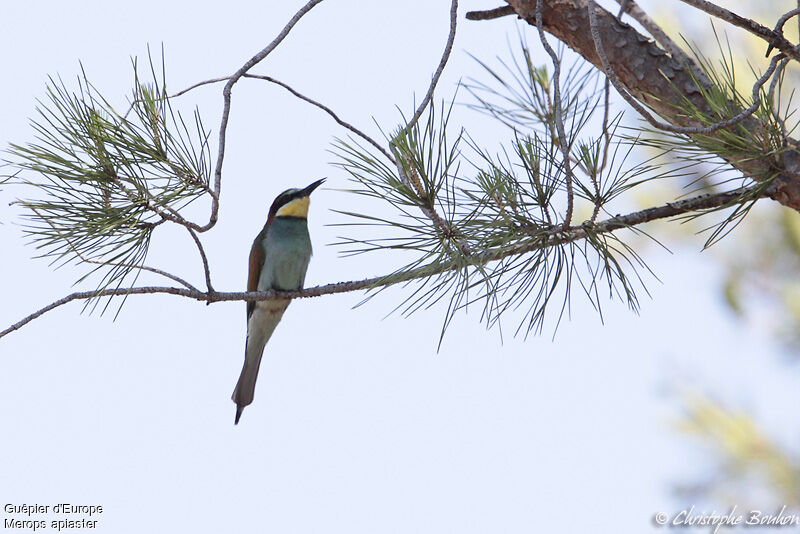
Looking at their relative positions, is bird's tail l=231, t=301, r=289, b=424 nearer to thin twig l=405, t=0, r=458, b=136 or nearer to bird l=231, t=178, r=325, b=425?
bird l=231, t=178, r=325, b=425

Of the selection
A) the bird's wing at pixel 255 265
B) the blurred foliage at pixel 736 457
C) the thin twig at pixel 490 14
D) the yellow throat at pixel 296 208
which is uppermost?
the yellow throat at pixel 296 208

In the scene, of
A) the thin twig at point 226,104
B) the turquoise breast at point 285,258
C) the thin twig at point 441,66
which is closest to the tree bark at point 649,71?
the thin twig at point 441,66

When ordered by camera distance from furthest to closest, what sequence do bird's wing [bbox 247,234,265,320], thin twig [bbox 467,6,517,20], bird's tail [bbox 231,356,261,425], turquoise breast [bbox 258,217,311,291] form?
bird's tail [bbox 231,356,261,425] < bird's wing [bbox 247,234,265,320] < turquoise breast [bbox 258,217,311,291] < thin twig [bbox 467,6,517,20]

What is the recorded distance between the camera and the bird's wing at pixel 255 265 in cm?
350

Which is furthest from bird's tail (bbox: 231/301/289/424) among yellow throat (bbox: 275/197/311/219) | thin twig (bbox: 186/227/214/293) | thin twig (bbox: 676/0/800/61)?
thin twig (bbox: 676/0/800/61)

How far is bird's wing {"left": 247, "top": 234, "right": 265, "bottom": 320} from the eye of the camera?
3.50 meters

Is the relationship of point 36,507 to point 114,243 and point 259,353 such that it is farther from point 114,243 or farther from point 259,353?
point 114,243

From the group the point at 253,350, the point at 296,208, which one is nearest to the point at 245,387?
the point at 253,350

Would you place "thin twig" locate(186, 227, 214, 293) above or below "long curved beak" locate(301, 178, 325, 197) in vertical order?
below

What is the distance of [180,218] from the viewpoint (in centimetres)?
171

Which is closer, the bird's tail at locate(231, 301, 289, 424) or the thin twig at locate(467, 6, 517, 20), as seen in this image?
the thin twig at locate(467, 6, 517, 20)

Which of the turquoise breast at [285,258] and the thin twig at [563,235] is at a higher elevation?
the turquoise breast at [285,258]

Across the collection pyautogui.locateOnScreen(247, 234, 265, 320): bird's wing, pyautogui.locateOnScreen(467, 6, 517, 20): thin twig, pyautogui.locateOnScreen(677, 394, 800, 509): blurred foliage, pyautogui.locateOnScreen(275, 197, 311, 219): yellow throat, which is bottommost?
pyautogui.locateOnScreen(677, 394, 800, 509): blurred foliage

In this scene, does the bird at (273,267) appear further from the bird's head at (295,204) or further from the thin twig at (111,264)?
the thin twig at (111,264)
